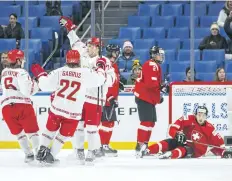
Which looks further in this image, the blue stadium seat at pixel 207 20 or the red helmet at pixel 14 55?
the blue stadium seat at pixel 207 20

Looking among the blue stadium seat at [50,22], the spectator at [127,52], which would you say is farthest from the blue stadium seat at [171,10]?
the spectator at [127,52]

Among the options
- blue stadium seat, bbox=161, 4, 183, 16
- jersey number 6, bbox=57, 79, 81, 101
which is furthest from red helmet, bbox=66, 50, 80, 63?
blue stadium seat, bbox=161, 4, 183, 16

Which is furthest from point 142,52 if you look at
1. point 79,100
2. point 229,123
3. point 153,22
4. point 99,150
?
point 79,100

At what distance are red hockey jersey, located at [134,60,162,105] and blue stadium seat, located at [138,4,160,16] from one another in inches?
159

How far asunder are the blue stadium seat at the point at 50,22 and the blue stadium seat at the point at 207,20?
214 centimetres

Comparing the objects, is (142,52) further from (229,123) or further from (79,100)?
(79,100)

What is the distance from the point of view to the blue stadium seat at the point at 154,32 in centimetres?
1338

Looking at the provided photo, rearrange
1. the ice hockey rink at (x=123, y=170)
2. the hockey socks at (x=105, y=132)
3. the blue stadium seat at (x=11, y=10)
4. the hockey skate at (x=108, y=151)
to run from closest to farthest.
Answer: the ice hockey rink at (x=123, y=170) → the hockey skate at (x=108, y=151) → the hockey socks at (x=105, y=132) → the blue stadium seat at (x=11, y=10)

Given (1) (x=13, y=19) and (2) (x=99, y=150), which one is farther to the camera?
(1) (x=13, y=19)

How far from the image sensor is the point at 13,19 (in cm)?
1280

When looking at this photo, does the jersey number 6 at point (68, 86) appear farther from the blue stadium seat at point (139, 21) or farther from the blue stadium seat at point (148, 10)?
the blue stadium seat at point (148, 10)

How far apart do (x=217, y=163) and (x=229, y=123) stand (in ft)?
6.27

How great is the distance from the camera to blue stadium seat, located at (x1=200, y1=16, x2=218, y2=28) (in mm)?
13453

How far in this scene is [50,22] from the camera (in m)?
13.8
